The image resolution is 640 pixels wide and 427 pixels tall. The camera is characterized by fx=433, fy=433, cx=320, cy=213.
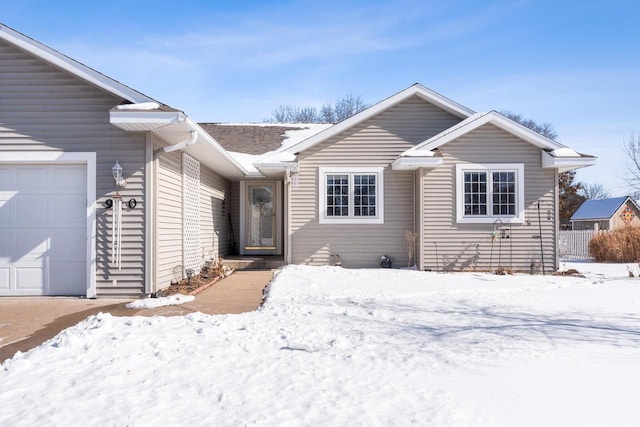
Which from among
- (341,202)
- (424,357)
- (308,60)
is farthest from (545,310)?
(308,60)

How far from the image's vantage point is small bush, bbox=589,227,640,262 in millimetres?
14141

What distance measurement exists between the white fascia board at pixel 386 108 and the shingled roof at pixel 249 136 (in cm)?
351

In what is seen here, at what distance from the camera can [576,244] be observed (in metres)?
16.7

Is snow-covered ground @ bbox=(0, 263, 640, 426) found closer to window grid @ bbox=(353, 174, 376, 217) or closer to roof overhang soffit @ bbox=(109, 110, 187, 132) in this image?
roof overhang soffit @ bbox=(109, 110, 187, 132)

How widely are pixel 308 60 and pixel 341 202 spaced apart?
9522mm

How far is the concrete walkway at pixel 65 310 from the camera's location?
15.8ft

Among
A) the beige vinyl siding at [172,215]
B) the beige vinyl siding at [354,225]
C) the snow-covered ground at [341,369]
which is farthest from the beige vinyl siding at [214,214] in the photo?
the snow-covered ground at [341,369]

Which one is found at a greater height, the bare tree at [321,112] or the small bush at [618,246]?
the bare tree at [321,112]

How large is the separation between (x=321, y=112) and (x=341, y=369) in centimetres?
3268

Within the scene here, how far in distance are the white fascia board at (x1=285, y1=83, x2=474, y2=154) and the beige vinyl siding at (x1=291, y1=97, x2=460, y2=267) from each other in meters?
0.18

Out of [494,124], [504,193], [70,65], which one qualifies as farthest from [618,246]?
[70,65]

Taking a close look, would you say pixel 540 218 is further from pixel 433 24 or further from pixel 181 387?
pixel 181 387

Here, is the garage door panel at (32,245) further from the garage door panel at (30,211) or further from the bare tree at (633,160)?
the bare tree at (633,160)

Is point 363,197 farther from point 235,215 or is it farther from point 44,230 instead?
point 44,230
